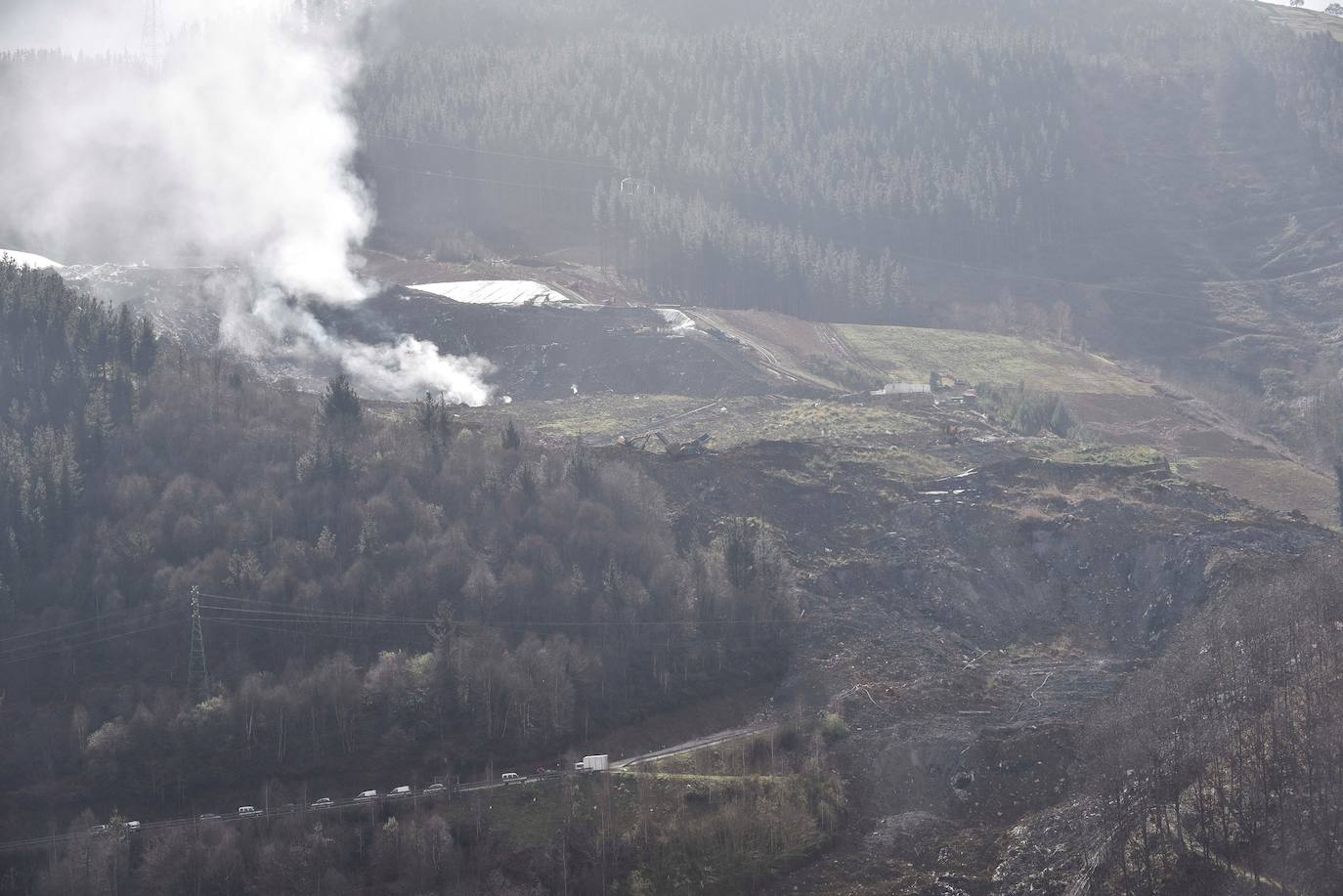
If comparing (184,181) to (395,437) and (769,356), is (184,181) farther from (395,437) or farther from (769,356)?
(395,437)

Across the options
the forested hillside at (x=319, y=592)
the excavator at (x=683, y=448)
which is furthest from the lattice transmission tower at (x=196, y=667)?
the excavator at (x=683, y=448)

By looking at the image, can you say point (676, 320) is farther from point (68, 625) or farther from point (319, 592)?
point (68, 625)

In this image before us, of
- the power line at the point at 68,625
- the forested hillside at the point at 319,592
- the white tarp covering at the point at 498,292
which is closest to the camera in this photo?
the forested hillside at the point at 319,592

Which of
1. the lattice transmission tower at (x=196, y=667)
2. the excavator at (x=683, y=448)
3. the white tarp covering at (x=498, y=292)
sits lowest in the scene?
the lattice transmission tower at (x=196, y=667)

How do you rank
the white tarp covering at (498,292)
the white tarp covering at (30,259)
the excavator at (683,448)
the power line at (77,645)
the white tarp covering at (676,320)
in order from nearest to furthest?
the power line at (77,645), the excavator at (683,448), the white tarp covering at (676,320), the white tarp covering at (498,292), the white tarp covering at (30,259)

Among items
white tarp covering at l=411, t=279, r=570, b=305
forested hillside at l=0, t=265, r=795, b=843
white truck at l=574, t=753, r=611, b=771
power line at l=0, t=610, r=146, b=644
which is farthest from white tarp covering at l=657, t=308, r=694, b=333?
white truck at l=574, t=753, r=611, b=771

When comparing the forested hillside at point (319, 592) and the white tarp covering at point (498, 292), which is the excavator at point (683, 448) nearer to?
the forested hillside at point (319, 592)

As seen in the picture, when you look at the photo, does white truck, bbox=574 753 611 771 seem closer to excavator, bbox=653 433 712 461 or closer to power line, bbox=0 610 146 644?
power line, bbox=0 610 146 644

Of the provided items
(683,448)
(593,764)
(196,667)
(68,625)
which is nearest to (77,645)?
(68,625)
